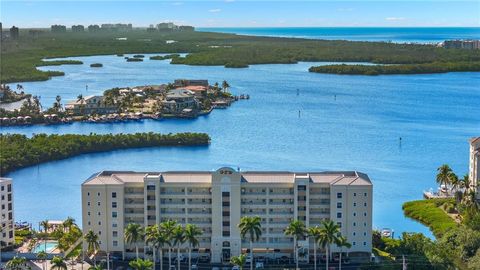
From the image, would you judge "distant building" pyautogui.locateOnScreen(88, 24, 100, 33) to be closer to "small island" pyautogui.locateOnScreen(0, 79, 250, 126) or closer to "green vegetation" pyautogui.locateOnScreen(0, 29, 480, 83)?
"green vegetation" pyautogui.locateOnScreen(0, 29, 480, 83)

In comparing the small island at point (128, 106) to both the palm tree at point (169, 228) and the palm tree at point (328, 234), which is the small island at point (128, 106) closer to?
the palm tree at point (169, 228)

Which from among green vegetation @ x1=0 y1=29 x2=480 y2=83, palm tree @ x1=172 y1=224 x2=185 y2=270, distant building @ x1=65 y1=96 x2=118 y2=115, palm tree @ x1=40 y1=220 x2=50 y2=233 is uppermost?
green vegetation @ x1=0 y1=29 x2=480 y2=83

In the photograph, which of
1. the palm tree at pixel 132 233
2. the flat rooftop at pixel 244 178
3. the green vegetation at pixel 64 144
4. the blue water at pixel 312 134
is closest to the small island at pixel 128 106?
the blue water at pixel 312 134

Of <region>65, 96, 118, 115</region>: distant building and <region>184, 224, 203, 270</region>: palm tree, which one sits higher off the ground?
<region>65, 96, 118, 115</region>: distant building

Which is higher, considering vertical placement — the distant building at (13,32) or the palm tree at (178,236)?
the distant building at (13,32)

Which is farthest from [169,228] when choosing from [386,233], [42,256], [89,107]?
[89,107]

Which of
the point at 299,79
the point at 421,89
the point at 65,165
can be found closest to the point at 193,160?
the point at 65,165

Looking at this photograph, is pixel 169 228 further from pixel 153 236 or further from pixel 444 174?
pixel 444 174

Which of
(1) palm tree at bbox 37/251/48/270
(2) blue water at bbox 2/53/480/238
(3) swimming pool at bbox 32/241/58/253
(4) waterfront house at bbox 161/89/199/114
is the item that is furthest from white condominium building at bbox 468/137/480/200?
(4) waterfront house at bbox 161/89/199/114
